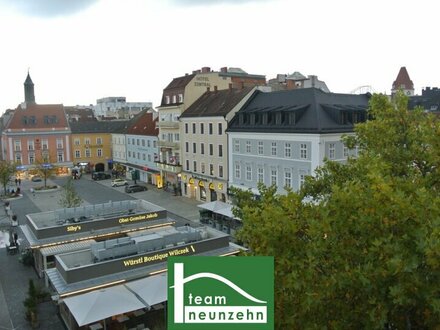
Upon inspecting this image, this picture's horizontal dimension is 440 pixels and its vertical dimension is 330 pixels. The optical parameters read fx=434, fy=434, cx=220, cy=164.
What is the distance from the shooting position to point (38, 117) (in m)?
77.8

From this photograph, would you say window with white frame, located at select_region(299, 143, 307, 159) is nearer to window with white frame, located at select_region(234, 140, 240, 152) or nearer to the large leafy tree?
window with white frame, located at select_region(234, 140, 240, 152)

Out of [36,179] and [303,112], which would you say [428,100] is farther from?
[36,179]

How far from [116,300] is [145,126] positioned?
5248 centimetres

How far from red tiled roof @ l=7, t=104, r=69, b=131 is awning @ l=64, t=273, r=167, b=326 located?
6403 centimetres

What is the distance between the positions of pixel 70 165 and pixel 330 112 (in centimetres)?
5640

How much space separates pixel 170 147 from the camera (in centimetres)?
5684

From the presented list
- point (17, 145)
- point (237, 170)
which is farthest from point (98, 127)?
point (237, 170)

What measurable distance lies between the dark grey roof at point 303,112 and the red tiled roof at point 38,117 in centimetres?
4687

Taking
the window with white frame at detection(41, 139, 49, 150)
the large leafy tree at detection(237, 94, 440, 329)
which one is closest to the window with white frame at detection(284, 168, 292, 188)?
the large leafy tree at detection(237, 94, 440, 329)

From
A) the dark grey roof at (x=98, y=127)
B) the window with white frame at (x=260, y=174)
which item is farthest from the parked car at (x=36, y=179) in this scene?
the window with white frame at (x=260, y=174)

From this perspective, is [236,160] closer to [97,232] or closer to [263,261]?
[97,232]

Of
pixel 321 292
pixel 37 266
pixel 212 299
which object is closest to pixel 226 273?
pixel 212 299

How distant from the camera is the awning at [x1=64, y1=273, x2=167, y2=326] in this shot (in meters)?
17.7

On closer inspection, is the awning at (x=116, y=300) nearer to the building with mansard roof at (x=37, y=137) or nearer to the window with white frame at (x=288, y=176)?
the window with white frame at (x=288, y=176)
